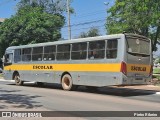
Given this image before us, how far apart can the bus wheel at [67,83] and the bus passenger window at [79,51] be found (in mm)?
1247

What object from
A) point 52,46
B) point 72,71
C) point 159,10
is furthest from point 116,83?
point 159,10

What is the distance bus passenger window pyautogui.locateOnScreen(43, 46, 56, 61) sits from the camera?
23925 millimetres

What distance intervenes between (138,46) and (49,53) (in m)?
6.66

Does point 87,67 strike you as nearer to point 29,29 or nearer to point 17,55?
point 17,55

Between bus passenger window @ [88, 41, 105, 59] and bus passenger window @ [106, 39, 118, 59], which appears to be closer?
bus passenger window @ [106, 39, 118, 59]

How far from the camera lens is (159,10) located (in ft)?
103

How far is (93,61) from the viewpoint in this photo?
20.5m

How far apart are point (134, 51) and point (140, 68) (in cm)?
96

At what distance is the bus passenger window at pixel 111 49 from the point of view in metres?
19.2

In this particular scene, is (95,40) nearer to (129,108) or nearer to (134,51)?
(134,51)

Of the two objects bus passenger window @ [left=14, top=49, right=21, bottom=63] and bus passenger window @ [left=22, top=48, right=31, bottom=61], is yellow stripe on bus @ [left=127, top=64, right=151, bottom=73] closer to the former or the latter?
bus passenger window @ [left=22, top=48, right=31, bottom=61]

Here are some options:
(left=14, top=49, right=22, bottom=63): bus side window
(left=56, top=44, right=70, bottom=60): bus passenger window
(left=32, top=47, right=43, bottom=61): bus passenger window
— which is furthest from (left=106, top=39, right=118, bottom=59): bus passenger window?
(left=14, top=49, right=22, bottom=63): bus side window

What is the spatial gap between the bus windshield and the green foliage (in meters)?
28.1

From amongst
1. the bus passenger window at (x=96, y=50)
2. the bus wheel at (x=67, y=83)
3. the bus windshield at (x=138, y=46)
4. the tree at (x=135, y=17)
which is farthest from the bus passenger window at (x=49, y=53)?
the tree at (x=135, y=17)
